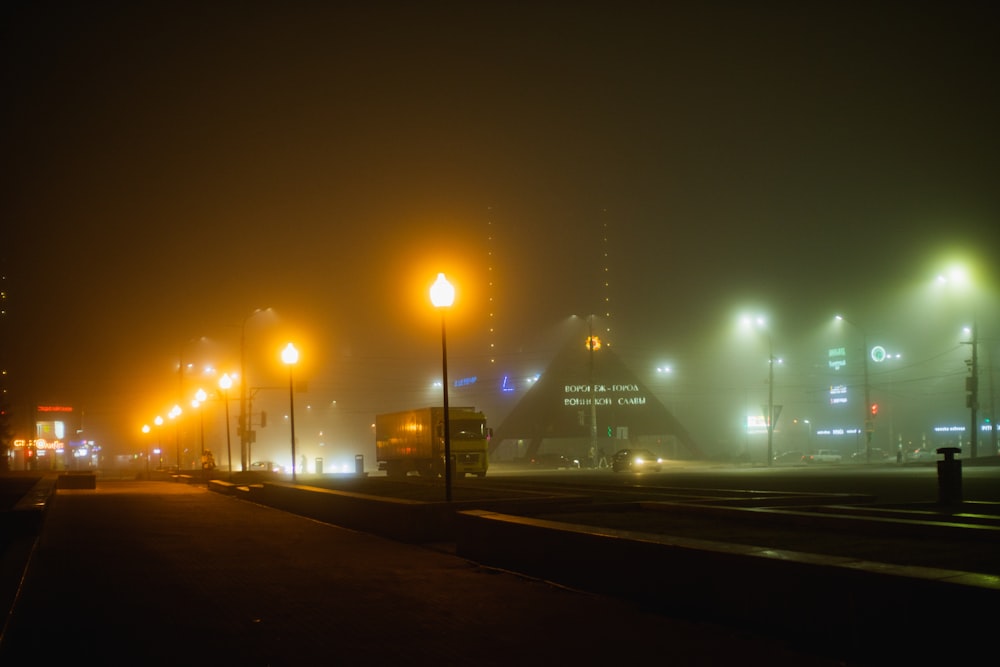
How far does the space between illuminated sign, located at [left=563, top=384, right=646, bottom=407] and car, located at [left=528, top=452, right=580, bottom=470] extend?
43.2 feet

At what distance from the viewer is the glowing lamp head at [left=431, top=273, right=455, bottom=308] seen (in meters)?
17.3

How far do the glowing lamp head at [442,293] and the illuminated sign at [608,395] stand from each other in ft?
230

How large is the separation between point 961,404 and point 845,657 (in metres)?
89.0

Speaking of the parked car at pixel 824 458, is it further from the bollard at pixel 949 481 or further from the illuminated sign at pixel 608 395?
the bollard at pixel 949 481

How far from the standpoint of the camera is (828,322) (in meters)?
92.5

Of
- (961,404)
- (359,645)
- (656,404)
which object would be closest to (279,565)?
(359,645)

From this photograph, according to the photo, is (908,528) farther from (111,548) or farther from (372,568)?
(111,548)

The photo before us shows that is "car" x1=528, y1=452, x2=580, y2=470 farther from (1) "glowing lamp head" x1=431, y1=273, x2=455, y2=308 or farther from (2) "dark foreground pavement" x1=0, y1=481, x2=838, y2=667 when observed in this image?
(2) "dark foreground pavement" x1=0, y1=481, x2=838, y2=667

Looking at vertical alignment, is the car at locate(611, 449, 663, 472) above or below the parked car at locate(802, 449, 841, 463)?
above

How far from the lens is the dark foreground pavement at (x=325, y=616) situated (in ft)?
25.4

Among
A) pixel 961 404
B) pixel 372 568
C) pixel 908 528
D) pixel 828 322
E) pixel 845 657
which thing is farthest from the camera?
pixel 828 322

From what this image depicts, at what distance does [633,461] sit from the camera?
56688 mm

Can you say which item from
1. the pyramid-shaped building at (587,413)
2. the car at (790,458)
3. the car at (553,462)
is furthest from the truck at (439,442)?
the pyramid-shaped building at (587,413)

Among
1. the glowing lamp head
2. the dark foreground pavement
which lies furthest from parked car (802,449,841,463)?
the dark foreground pavement
